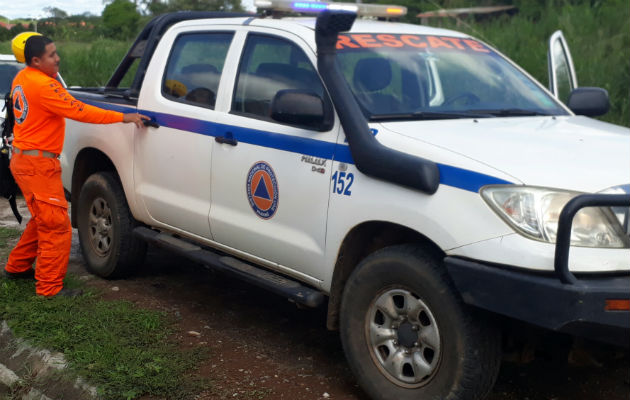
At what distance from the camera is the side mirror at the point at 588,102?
16.2ft

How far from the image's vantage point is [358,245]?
13.5 ft

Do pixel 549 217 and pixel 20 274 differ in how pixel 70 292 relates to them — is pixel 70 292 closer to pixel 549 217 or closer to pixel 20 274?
pixel 20 274

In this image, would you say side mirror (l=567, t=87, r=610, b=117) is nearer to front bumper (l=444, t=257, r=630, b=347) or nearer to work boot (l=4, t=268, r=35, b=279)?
front bumper (l=444, t=257, r=630, b=347)

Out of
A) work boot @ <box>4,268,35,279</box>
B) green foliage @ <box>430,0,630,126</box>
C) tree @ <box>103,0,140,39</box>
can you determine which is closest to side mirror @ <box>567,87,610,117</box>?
work boot @ <box>4,268,35,279</box>

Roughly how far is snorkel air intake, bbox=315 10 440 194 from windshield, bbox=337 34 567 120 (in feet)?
0.41

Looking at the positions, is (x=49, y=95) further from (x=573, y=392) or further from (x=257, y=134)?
(x=573, y=392)

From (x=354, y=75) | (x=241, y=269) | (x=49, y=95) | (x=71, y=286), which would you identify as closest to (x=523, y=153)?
(x=354, y=75)

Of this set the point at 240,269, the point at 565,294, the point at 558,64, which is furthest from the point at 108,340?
the point at 558,64

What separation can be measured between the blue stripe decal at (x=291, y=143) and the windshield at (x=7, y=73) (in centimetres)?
554

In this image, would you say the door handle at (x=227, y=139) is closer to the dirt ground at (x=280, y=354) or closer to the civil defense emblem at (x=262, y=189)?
the civil defense emblem at (x=262, y=189)

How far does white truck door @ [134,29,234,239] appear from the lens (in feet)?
16.7

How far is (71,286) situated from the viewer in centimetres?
596

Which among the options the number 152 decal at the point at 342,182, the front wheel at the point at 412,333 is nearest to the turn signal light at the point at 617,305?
the front wheel at the point at 412,333

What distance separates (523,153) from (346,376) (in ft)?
5.25
